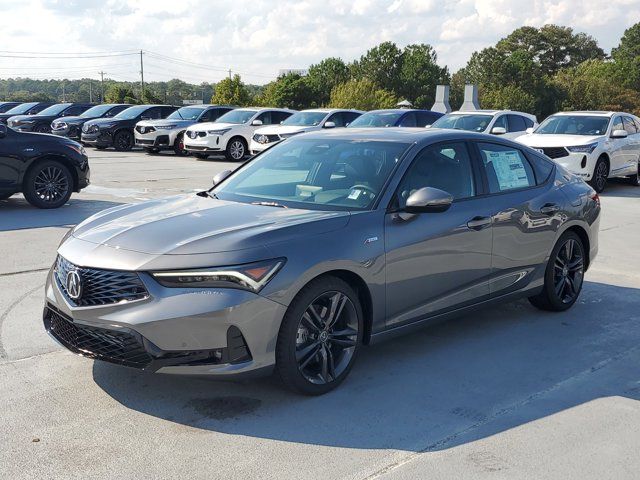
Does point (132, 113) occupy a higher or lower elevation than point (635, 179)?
higher

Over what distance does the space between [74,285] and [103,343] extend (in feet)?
1.28

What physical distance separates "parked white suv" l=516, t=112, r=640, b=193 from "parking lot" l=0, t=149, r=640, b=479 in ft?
32.7

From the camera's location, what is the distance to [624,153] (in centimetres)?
1695

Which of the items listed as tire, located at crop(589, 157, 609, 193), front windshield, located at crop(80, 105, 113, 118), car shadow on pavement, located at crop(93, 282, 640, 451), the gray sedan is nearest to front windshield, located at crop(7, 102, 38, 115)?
front windshield, located at crop(80, 105, 113, 118)

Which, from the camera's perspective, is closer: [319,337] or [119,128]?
[319,337]

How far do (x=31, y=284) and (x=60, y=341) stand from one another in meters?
2.99

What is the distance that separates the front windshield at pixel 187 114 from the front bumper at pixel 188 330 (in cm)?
2285

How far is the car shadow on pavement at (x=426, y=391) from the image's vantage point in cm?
420

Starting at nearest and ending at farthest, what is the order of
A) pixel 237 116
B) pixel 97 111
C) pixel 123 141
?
1. pixel 237 116
2. pixel 123 141
3. pixel 97 111

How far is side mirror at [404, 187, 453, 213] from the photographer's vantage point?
5.00m

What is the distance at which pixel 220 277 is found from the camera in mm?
4180

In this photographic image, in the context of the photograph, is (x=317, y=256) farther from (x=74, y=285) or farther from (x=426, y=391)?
(x=74, y=285)

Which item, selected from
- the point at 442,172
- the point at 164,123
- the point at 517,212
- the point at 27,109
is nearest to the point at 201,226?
the point at 442,172

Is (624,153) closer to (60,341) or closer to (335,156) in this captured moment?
(335,156)
